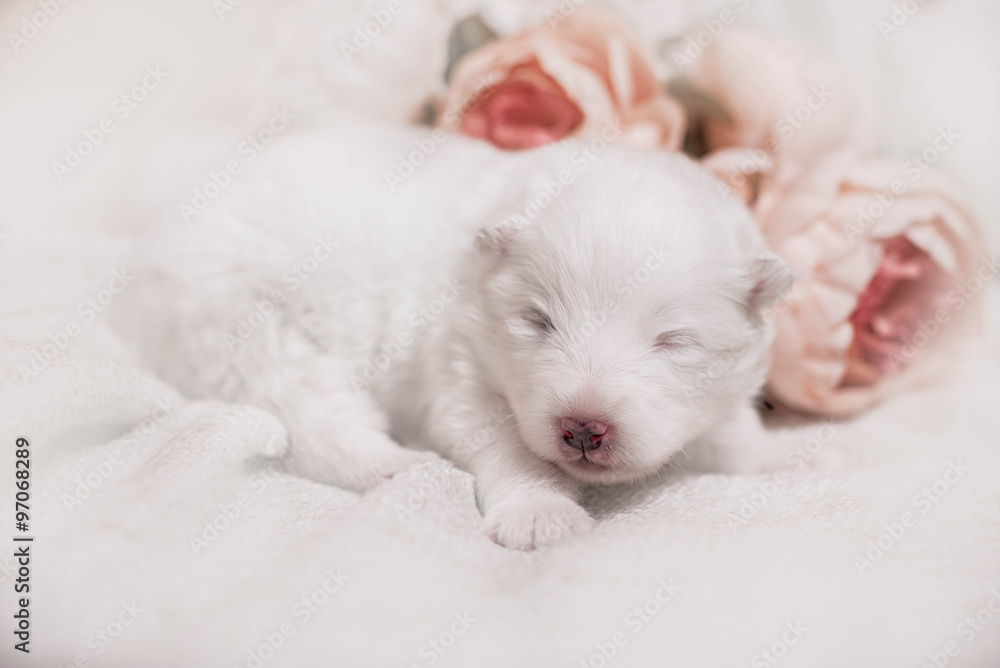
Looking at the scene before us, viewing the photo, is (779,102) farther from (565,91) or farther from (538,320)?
(538,320)

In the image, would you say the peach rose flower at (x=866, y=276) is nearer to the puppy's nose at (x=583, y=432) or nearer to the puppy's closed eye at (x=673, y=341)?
the puppy's closed eye at (x=673, y=341)

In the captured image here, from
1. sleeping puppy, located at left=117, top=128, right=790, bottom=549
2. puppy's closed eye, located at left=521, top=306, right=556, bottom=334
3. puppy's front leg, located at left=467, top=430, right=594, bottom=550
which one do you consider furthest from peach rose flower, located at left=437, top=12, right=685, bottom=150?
puppy's front leg, located at left=467, top=430, right=594, bottom=550

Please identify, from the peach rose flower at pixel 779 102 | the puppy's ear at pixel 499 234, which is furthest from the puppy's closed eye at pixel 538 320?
the peach rose flower at pixel 779 102

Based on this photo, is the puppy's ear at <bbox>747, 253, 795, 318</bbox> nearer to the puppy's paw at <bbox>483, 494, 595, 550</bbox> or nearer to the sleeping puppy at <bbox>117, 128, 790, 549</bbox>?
the sleeping puppy at <bbox>117, 128, 790, 549</bbox>

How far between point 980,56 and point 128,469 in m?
2.52

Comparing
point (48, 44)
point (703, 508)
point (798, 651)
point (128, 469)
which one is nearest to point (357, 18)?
point (48, 44)

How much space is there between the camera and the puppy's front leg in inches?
53.6

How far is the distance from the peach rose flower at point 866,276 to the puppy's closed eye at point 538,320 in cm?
81

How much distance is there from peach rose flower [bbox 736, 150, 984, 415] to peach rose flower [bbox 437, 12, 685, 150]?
421 millimetres

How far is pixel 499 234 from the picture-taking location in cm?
150

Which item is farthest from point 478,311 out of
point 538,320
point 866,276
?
point 866,276

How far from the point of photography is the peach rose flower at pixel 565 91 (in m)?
2.12

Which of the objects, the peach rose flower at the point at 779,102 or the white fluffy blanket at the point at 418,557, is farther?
the peach rose flower at the point at 779,102

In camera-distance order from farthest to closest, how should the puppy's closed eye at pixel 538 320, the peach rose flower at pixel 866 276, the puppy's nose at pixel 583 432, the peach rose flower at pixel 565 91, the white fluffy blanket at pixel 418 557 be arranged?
the peach rose flower at pixel 565 91, the peach rose flower at pixel 866 276, the puppy's closed eye at pixel 538 320, the puppy's nose at pixel 583 432, the white fluffy blanket at pixel 418 557
